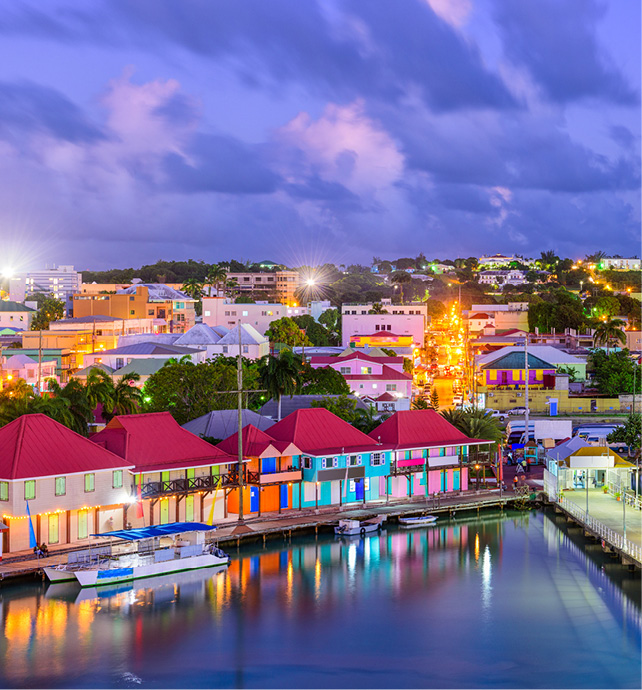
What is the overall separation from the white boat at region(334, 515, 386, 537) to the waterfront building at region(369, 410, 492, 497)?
180 inches

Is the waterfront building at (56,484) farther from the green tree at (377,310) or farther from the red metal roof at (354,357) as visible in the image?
the green tree at (377,310)

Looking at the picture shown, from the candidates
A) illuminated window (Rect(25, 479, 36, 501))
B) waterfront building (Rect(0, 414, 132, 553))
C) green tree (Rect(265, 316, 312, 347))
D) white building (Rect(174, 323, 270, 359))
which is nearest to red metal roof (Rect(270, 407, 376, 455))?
waterfront building (Rect(0, 414, 132, 553))

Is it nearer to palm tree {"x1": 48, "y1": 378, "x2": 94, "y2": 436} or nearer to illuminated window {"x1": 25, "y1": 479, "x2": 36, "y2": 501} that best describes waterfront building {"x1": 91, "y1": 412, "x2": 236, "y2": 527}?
illuminated window {"x1": 25, "y1": 479, "x2": 36, "y2": 501}

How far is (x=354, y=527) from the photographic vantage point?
159ft

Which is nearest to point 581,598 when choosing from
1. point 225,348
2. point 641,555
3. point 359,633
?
point 641,555

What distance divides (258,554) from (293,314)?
116 meters

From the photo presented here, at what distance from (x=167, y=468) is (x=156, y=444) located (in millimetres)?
1786

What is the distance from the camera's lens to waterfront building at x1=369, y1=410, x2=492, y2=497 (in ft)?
176

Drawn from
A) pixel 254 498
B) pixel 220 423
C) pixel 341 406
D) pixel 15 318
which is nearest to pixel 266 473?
pixel 254 498

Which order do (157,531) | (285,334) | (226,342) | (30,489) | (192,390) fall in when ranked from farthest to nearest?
(285,334)
(226,342)
(192,390)
(157,531)
(30,489)

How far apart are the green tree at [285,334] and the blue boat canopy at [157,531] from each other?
7232cm

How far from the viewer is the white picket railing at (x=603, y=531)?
4241 centimetres

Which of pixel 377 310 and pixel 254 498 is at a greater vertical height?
pixel 377 310

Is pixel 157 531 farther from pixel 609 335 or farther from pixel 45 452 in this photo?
pixel 609 335
